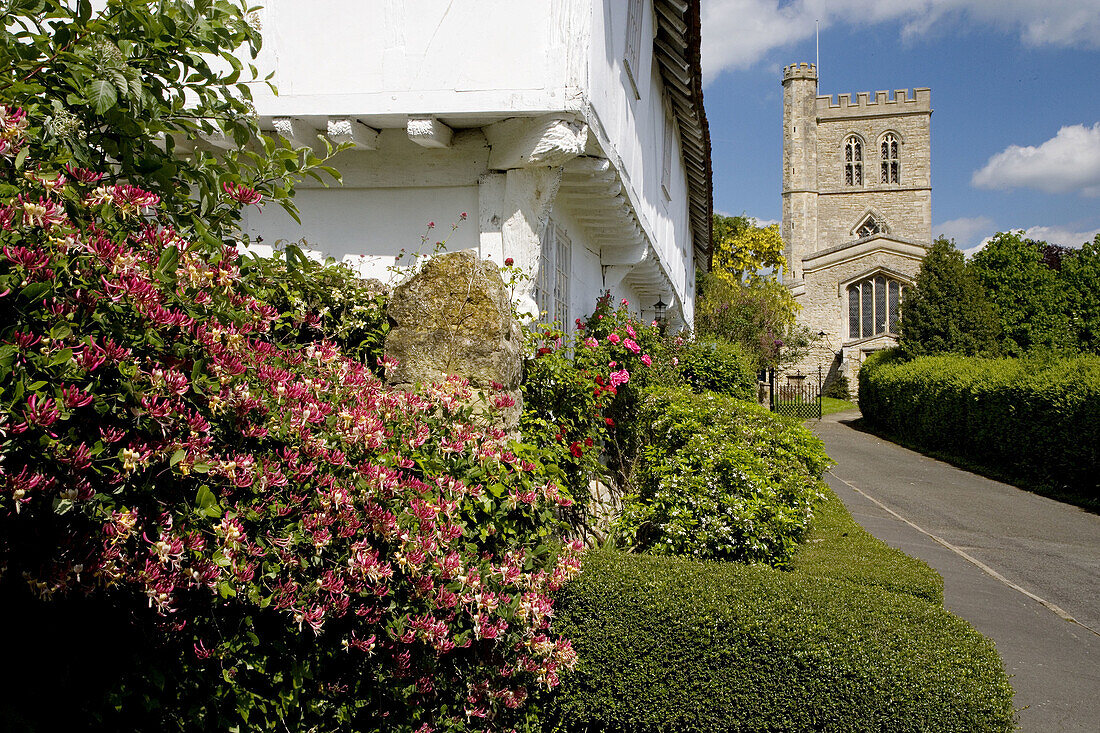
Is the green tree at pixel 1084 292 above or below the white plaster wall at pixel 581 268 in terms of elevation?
above

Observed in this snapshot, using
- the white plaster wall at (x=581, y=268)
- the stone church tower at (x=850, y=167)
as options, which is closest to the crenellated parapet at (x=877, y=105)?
the stone church tower at (x=850, y=167)

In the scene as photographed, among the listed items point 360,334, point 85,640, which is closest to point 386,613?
point 85,640

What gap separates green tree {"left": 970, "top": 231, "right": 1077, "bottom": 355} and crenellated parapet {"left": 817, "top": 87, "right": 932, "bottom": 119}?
2259cm

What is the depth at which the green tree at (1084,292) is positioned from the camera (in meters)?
31.8

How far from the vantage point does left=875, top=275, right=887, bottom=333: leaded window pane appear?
41844 mm

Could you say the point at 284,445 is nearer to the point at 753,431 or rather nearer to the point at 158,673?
the point at 158,673

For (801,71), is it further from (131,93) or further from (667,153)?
(131,93)

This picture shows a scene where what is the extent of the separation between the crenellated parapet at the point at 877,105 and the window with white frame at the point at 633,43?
5364 centimetres

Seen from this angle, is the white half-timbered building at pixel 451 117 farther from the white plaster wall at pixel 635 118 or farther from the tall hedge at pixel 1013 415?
the tall hedge at pixel 1013 415

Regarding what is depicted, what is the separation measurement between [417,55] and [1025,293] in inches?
1424

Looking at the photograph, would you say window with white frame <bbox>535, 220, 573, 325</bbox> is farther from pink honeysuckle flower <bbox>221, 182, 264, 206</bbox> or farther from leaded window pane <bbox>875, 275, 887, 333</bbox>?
leaded window pane <bbox>875, 275, 887, 333</bbox>

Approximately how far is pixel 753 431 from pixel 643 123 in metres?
3.90

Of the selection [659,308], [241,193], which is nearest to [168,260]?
[241,193]

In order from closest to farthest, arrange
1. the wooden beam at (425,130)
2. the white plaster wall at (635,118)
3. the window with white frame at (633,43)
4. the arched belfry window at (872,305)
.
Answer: the wooden beam at (425,130) → the white plaster wall at (635,118) → the window with white frame at (633,43) → the arched belfry window at (872,305)
